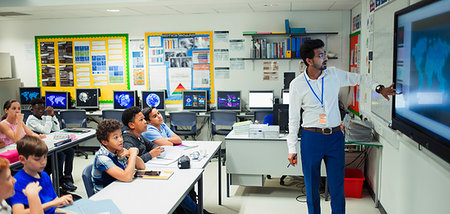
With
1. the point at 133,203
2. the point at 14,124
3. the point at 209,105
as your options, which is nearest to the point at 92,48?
the point at 209,105

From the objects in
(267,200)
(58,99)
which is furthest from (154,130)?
(58,99)

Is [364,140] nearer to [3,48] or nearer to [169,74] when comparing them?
[169,74]

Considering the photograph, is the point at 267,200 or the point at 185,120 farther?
the point at 185,120

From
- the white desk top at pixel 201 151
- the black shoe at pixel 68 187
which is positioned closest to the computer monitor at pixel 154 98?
the black shoe at pixel 68 187

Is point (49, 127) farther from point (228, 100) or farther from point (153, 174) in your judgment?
point (228, 100)

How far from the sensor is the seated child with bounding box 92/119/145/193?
2.79 metres

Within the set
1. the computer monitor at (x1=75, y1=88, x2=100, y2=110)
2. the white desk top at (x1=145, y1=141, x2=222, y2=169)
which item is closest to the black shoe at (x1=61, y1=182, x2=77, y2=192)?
the white desk top at (x1=145, y1=141, x2=222, y2=169)

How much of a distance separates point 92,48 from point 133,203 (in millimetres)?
6024

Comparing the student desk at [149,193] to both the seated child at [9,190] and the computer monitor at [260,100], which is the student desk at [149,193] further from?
the computer monitor at [260,100]

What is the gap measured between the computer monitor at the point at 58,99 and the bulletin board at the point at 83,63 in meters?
0.29

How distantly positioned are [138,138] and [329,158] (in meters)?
1.75

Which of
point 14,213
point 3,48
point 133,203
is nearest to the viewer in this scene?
point 14,213

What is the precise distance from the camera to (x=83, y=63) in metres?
7.86

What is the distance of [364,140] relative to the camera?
427 centimetres
